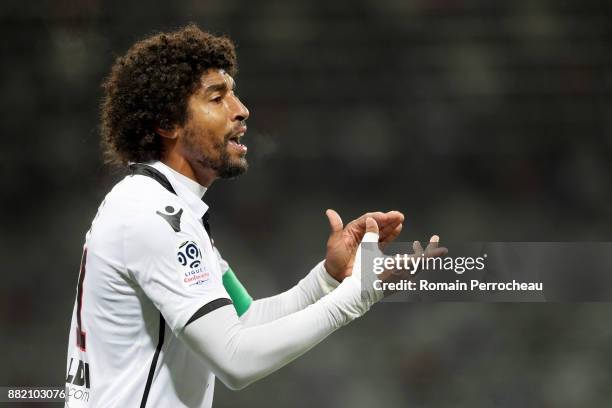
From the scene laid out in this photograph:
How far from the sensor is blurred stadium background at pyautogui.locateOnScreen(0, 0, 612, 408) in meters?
2.84

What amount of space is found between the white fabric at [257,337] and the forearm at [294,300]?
37cm

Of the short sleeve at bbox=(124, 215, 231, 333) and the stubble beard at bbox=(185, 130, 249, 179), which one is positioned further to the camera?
the stubble beard at bbox=(185, 130, 249, 179)

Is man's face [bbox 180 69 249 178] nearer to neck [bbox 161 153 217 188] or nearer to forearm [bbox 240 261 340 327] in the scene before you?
neck [bbox 161 153 217 188]

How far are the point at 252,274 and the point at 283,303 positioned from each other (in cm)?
92

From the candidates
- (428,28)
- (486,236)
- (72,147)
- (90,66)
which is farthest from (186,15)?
(486,236)

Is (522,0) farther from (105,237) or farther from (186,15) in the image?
(105,237)

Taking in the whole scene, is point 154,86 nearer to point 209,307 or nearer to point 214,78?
point 214,78

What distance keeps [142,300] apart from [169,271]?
0.11 m

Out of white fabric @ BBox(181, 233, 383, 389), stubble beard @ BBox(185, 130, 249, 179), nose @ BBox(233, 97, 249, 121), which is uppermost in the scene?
nose @ BBox(233, 97, 249, 121)

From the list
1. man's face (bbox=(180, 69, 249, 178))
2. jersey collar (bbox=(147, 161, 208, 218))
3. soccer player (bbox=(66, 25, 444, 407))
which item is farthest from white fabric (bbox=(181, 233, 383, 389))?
man's face (bbox=(180, 69, 249, 178))

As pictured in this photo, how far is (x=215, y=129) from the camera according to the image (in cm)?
171

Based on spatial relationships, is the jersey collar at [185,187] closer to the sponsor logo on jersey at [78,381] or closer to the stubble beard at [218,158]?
the stubble beard at [218,158]

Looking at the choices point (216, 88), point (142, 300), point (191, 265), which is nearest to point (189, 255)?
point (191, 265)

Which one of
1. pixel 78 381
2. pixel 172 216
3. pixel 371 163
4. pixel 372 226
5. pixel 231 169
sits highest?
pixel 371 163
